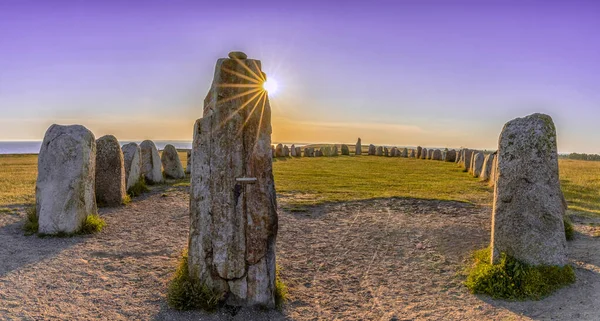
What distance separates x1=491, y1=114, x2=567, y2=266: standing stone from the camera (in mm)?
7293

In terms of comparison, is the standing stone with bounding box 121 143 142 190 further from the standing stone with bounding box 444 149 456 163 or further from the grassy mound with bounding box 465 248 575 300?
the standing stone with bounding box 444 149 456 163

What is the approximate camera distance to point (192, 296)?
20.7ft

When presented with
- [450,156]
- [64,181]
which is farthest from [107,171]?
[450,156]

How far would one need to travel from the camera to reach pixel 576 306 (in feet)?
20.9

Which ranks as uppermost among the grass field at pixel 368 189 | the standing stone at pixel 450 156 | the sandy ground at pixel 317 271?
the standing stone at pixel 450 156

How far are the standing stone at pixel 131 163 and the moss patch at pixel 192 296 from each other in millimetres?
10100

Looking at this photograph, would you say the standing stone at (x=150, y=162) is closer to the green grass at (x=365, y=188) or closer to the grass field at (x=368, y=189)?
the grass field at (x=368, y=189)

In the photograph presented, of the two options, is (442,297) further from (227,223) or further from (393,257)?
(227,223)

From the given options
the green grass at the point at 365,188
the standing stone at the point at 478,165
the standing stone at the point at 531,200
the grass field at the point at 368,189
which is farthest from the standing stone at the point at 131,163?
the standing stone at the point at 478,165

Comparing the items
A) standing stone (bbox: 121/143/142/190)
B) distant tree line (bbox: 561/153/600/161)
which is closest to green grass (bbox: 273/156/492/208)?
standing stone (bbox: 121/143/142/190)

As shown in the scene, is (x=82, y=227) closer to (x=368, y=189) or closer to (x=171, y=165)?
(x=171, y=165)

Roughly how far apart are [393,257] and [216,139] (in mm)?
4968

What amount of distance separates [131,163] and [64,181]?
6088mm

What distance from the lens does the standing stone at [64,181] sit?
9859mm
